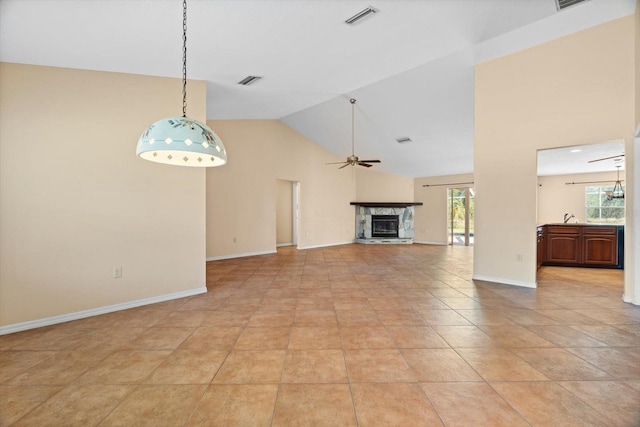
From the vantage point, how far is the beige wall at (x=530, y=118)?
3.62 meters

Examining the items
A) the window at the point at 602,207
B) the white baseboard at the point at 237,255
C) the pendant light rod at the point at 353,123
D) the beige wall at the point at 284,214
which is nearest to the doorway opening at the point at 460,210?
the window at the point at 602,207

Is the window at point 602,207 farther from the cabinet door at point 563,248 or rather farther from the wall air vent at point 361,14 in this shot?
the wall air vent at point 361,14

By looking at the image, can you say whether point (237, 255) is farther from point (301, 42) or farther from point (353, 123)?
point (301, 42)

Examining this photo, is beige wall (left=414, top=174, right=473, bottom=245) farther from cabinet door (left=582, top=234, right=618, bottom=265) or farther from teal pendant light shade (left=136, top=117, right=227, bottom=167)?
teal pendant light shade (left=136, top=117, right=227, bottom=167)

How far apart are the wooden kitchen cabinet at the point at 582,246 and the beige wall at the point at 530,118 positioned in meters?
2.05

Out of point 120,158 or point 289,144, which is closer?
point 120,158

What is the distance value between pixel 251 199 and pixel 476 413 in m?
6.48

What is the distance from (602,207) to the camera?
8484 mm

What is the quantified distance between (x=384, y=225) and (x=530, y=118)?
6.58 metres

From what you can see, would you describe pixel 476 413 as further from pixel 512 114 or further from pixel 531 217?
pixel 512 114

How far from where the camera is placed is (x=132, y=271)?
3566mm

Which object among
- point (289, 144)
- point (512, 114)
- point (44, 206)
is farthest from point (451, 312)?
point (289, 144)

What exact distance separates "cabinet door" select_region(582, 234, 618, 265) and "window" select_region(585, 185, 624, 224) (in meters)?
4.14

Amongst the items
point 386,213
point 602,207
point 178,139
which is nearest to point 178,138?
point 178,139
